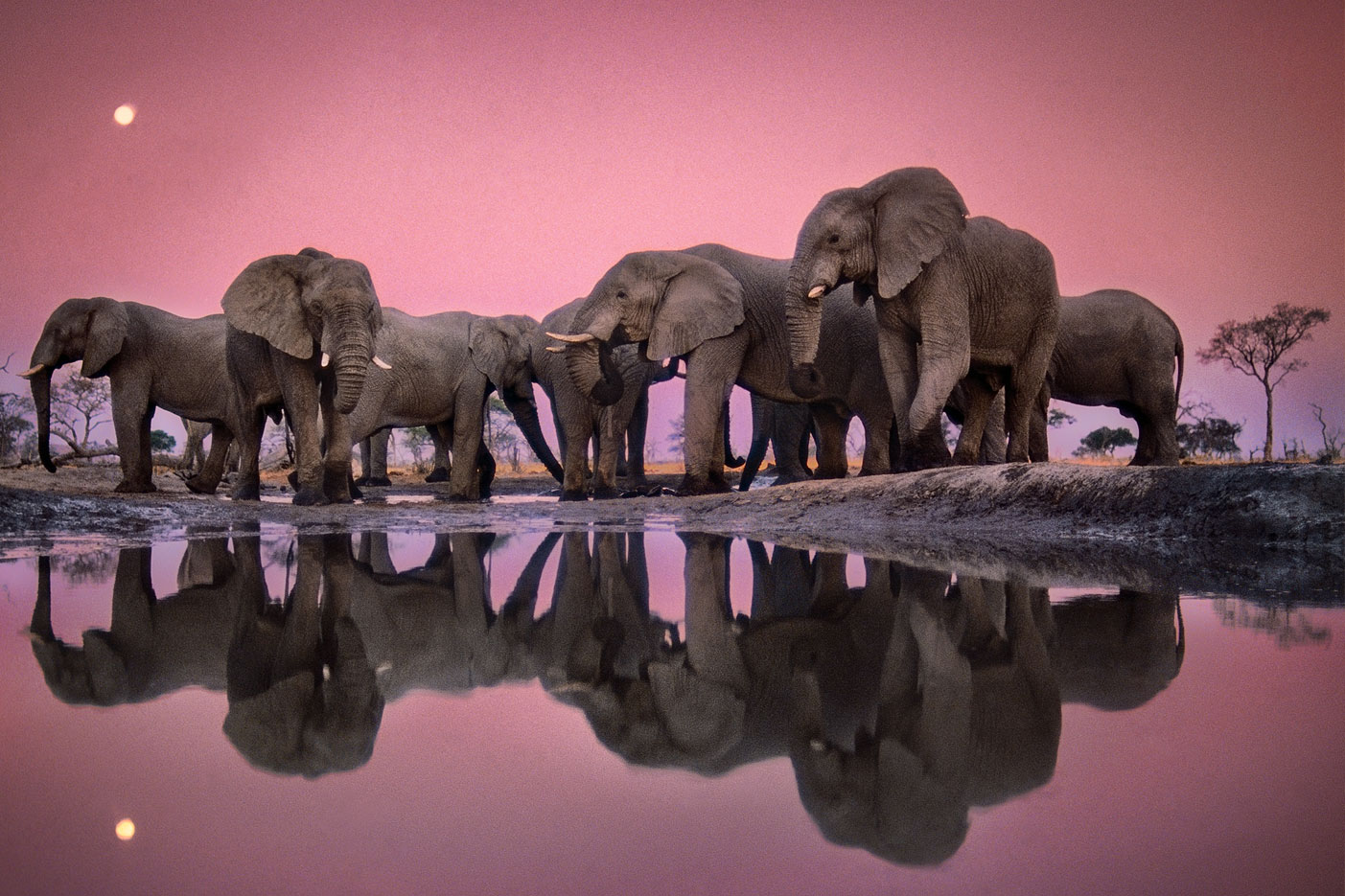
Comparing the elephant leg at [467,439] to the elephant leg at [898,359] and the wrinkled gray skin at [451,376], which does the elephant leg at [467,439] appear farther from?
the elephant leg at [898,359]

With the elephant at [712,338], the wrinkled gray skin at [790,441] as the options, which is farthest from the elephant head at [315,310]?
the wrinkled gray skin at [790,441]

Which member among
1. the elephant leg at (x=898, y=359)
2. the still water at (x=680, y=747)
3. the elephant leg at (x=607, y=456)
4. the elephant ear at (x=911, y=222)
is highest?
the elephant ear at (x=911, y=222)

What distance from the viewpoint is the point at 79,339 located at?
1334 centimetres

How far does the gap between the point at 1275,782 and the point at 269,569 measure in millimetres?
4400

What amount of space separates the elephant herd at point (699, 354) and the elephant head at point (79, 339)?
0.08 feet

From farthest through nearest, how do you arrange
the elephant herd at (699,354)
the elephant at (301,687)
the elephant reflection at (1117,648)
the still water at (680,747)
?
the elephant herd at (699,354)
the elephant reflection at (1117,648)
the elephant at (301,687)
the still water at (680,747)

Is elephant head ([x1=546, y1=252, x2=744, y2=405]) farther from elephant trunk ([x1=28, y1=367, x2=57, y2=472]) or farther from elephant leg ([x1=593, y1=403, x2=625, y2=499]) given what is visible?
elephant trunk ([x1=28, y1=367, x2=57, y2=472])

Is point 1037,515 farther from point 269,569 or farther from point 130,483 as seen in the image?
point 130,483

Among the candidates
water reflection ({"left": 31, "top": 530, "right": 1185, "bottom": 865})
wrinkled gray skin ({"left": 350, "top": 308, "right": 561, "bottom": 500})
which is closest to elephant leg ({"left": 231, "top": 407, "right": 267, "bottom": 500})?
wrinkled gray skin ({"left": 350, "top": 308, "right": 561, "bottom": 500})

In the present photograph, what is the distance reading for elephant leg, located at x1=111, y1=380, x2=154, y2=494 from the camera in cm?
1299

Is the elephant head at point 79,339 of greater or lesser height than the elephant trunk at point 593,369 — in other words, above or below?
above

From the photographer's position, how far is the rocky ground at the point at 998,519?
5069mm

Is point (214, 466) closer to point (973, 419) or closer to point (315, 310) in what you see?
point (315, 310)

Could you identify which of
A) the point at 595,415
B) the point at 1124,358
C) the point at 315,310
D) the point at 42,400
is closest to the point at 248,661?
the point at 315,310
